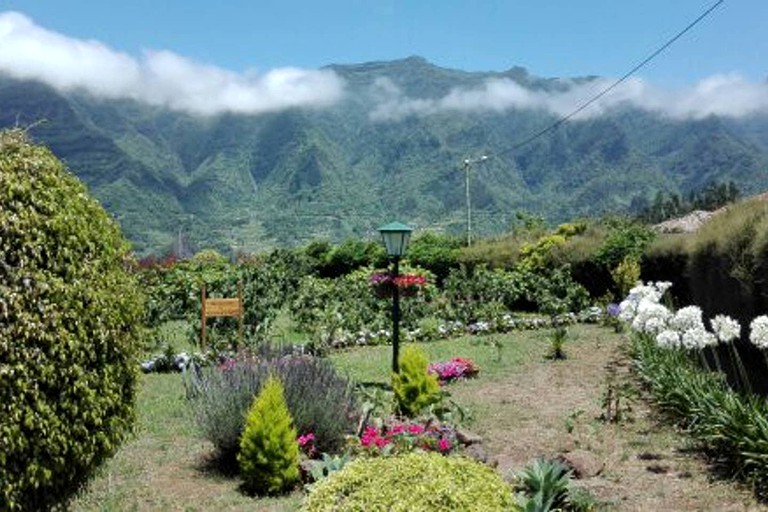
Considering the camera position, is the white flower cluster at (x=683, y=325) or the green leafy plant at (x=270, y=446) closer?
the green leafy plant at (x=270, y=446)

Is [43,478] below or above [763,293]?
below

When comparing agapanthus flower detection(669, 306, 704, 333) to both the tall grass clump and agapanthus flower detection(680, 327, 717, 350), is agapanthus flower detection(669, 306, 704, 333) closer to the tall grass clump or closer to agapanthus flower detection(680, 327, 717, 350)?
agapanthus flower detection(680, 327, 717, 350)

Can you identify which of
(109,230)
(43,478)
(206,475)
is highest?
(109,230)

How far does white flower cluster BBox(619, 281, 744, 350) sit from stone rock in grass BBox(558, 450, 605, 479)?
5.07 feet

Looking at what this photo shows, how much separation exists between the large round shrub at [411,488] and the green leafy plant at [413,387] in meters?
4.71

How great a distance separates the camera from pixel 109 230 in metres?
4.93

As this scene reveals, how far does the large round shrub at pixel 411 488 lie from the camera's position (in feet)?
12.0

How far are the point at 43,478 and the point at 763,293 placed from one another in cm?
822

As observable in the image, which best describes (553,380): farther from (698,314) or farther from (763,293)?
(698,314)

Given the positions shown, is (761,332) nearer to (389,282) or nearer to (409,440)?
(409,440)

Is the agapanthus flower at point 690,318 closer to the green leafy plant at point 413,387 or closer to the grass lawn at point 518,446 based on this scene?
the grass lawn at point 518,446

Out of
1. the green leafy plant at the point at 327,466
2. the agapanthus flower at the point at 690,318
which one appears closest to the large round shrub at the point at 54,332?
the green leafy plant at the point at 327,466

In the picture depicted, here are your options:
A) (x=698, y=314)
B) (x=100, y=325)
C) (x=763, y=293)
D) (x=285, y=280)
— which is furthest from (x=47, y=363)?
(x=285, y=280)

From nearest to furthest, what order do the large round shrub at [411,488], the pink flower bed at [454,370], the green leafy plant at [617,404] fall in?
the large round shrub at [411,488], the green leafy plant at [617,404], the pink flower bed at [454,370]
